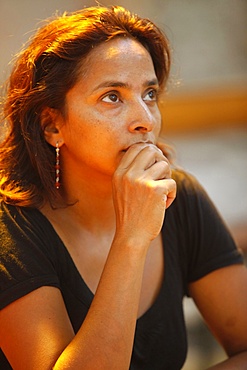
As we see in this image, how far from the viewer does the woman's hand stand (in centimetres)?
168

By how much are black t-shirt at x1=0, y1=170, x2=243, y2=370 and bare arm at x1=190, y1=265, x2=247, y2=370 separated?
3 centimetres

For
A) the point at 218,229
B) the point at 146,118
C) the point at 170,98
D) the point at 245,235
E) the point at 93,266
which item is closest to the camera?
the point at 146,118

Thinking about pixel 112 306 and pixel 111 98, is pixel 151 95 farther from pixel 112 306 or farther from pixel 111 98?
pixel 112 306

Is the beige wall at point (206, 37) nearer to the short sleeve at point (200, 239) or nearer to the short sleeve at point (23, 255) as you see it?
the short sleeve at point (200, 239)

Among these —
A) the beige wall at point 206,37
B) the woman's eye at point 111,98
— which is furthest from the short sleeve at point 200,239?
the beige wall at point 206,37

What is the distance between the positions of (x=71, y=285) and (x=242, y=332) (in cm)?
52

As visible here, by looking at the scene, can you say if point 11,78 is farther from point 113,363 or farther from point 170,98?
point 170,98

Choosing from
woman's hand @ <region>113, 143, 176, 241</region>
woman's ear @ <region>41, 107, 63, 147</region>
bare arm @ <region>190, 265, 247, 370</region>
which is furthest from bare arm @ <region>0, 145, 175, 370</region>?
bare arm @ <region>190, 265, 247, 370</region>

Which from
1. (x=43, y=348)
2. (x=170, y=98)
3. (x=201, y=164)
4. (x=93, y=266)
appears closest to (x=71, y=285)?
(x=93, y=266)

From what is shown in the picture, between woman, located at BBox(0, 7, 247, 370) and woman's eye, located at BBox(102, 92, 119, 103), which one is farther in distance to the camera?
woman's eye, located at BBox(102, 92, 119, 103)

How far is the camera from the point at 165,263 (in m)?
2.01

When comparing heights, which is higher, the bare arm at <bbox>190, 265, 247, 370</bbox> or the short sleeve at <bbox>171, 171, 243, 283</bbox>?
the short sleeve at <bbox>171, 171, 243, 283</bbox>

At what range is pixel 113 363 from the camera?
1.56 meters

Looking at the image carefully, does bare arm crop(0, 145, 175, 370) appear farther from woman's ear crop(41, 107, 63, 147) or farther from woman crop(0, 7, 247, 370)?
woman's ear crop(41, 107, 63, 147)
